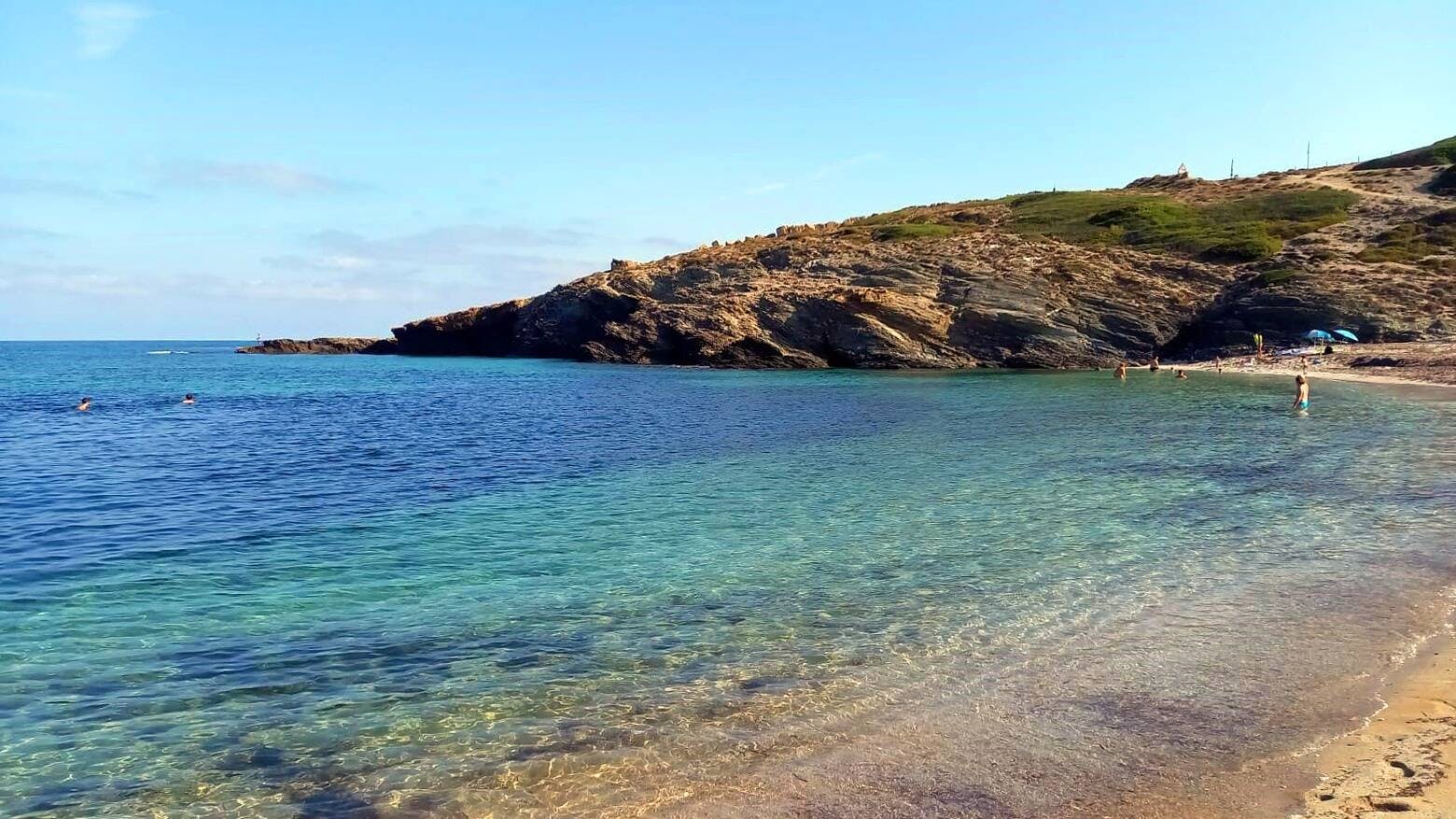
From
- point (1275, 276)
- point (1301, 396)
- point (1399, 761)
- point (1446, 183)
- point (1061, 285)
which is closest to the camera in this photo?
point (1399, 761)

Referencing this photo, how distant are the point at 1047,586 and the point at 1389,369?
49701 millimetres

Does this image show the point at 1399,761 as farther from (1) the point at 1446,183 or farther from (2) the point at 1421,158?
(2) the point at 1421,158

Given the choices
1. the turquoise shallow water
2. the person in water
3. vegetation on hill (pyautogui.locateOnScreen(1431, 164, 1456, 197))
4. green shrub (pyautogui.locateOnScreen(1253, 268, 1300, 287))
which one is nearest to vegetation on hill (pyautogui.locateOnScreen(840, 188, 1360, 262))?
green shrub (pyautogui.locateOnScreen(1253, 268, 1300, 287))

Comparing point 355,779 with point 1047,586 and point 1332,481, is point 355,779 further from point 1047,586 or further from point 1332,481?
point 1332,481

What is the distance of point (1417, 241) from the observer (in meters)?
72.4

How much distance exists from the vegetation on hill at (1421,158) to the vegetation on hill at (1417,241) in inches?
962

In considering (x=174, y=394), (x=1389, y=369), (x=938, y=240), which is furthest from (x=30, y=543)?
(x=938, y=240)

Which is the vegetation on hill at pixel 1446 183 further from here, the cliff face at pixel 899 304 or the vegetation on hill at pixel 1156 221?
the cliff face at pixel 899 304

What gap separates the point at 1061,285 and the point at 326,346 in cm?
13019

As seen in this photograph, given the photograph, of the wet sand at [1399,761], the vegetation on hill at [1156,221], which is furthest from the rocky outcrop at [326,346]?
the wet sand at [1399,761]

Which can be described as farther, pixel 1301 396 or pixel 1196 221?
pixel 1196 221

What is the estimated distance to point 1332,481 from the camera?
21438 millimetres

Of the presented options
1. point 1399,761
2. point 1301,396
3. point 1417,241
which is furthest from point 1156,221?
point 1399,761

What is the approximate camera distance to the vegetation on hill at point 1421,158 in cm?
9575
